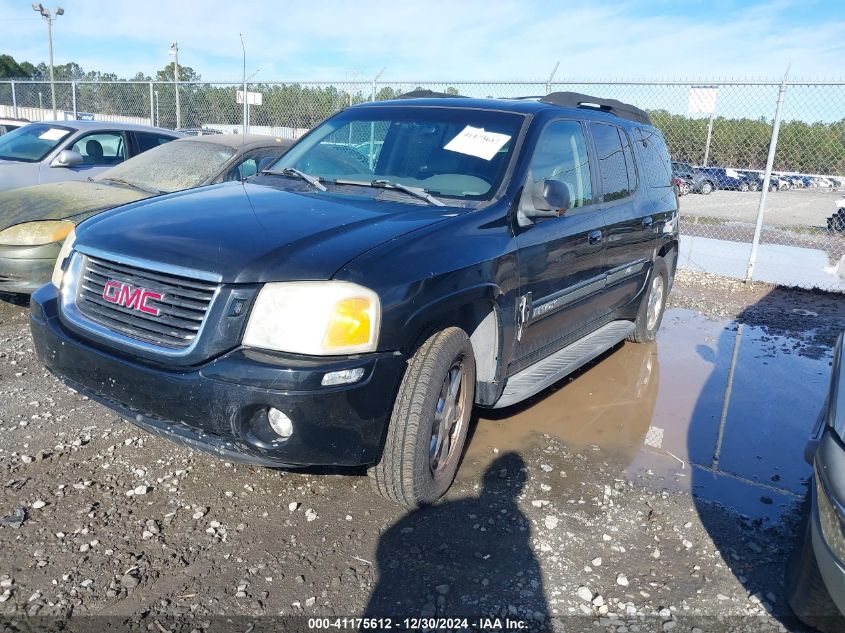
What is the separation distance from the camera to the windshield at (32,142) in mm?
7656

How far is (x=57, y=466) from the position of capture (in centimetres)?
331

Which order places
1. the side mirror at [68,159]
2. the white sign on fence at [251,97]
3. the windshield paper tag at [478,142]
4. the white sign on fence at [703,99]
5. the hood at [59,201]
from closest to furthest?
the windshield paper tag at [478,142]
the hood at [59,201]
the side mirror at [68,159]
the white sign on fence at [703,99]
the white sign on fence at [251,97]

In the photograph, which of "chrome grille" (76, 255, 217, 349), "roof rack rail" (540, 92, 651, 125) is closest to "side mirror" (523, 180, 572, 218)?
"roof rack rail" (540, 92, 651, 125)

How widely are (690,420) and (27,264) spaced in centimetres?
501

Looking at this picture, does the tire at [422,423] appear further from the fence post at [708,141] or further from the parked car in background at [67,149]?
the fence post at [708,141]

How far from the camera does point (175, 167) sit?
6.30 m

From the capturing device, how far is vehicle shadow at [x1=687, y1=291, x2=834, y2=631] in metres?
2.81

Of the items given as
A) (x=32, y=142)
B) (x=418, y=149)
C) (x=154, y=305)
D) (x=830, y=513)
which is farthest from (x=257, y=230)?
(x=32, y=142)

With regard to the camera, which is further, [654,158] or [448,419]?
[654,158]

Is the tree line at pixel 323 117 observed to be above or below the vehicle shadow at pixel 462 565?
above

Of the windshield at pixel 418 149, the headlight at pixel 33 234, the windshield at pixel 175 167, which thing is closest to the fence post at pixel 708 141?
the windshield at pixel 175 167

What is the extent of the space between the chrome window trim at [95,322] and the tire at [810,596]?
2.31 metres

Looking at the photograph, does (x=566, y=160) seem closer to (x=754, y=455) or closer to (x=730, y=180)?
(x=754, y=455)

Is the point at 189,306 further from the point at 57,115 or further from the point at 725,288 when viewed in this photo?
the point at 57,115
